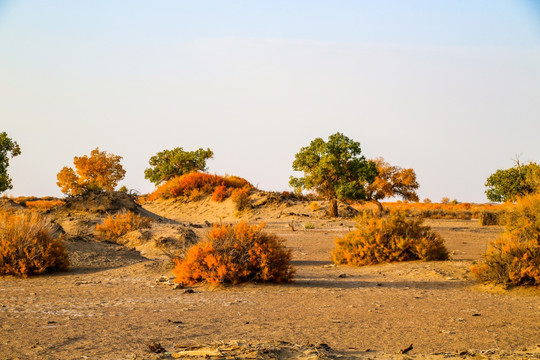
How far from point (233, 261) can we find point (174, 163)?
4399 cm

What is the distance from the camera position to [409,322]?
8891 mm

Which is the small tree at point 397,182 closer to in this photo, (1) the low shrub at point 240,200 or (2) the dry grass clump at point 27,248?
(1) the low shrub at point 240,200

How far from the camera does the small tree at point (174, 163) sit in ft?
180

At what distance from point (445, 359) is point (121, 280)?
916 cm

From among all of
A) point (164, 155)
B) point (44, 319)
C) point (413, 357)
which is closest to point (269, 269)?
point (44, 319)

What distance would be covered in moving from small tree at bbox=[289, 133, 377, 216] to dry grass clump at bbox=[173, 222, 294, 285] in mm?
22631

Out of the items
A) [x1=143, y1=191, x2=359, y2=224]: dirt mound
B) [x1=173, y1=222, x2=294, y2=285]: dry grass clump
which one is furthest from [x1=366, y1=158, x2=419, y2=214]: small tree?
[x1=173, y1=222, x2=294, y2=285]: dry grass clump

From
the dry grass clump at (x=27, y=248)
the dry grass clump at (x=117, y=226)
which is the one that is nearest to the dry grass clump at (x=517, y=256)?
the dry grass clump at (x=27, y=248)

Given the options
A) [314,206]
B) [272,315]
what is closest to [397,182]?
[314,206]

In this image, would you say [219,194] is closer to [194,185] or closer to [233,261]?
[194,185]

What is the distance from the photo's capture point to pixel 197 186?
149 feet

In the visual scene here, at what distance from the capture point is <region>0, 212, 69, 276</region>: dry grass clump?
1433 centimetres

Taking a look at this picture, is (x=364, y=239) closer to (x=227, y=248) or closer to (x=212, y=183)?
(x=227, y=248)

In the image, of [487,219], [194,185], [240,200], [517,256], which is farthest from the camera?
[194,185]
